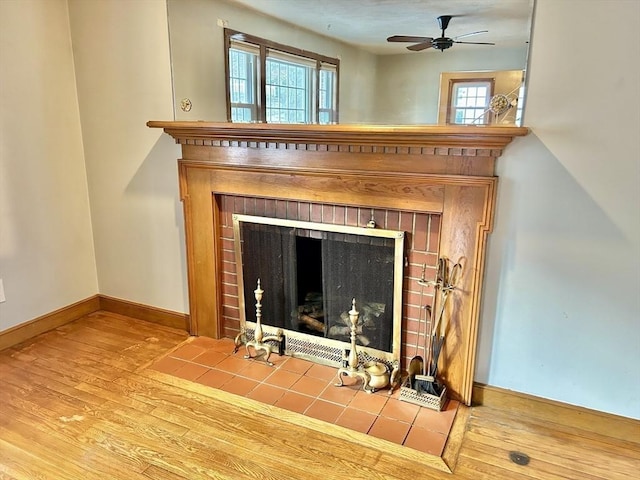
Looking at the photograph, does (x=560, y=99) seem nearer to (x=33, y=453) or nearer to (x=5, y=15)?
(x=33, y=453)

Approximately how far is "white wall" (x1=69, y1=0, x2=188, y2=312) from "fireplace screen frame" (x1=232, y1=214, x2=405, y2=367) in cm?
43

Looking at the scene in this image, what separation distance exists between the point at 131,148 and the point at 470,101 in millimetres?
1953

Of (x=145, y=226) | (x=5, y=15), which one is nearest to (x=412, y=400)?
(x=145, y=226)

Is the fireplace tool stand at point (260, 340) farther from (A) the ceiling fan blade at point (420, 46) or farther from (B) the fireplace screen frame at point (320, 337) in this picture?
(A) the ceiling fan blade at point (420, 46)

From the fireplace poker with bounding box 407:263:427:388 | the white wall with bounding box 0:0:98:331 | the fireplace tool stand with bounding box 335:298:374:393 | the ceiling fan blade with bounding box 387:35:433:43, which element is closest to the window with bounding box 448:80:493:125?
the ceiling fan blade with bounding box 387:35:433:43

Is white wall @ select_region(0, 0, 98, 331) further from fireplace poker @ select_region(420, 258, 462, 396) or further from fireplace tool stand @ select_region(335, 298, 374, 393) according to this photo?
fireplace poker @ select_region(420, 258, 462, 396)

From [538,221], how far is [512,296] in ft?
1.14

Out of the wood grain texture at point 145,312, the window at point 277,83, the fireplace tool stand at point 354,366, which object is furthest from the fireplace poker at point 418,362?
the wood grain texture at point 145,312

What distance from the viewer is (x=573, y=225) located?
1864mm

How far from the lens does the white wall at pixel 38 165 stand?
2.57 meters

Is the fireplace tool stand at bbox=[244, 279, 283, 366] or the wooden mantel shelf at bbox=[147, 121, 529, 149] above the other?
the wooden mantel shelf at bbox=[147, 121, 529, 149]

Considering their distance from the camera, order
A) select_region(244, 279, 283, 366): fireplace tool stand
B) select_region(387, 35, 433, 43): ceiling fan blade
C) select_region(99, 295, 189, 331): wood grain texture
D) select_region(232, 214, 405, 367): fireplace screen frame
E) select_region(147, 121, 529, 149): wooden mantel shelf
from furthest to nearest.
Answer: select_region(99, 295, 189, 331): wood grain texture < select_region(244, 279, 283, 366): fireplace tool stand < select_region(232, 214, 405, 367): fireplace screen frame < select_region(387, 35, 433, 43): ceiling fan blade < select_region(147, 121, 529, 149): wooden mantel shelf

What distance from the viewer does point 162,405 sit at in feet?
7.18

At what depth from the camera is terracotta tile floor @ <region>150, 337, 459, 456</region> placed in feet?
6.61
